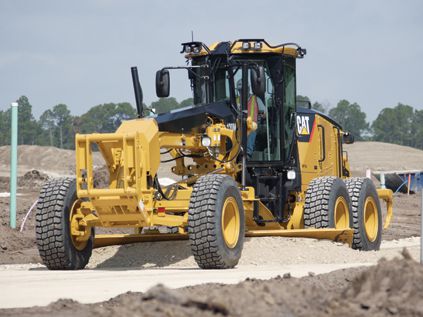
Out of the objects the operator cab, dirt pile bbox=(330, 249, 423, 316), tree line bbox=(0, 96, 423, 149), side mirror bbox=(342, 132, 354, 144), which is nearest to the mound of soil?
dirt pile bbox=(330, 249, 423, 316)

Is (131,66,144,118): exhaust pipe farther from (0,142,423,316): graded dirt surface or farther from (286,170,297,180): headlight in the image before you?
(286,170,297,180): headlight

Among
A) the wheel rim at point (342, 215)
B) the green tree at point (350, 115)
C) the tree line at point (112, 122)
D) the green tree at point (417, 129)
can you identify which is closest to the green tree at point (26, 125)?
the tree line at point (112, 122)

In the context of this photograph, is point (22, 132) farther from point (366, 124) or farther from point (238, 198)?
point (238, 198)

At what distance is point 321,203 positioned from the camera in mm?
15734

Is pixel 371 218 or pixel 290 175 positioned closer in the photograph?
pixel 290 175

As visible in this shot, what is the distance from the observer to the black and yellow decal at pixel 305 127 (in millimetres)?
16969

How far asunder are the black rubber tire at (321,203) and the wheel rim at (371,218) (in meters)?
1.82

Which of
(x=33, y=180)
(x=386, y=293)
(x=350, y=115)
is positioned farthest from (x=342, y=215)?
(x=350, y=115)

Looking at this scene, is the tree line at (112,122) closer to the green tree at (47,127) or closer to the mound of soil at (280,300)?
the green tree at (47,127)

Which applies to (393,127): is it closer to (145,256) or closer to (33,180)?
(33,180)

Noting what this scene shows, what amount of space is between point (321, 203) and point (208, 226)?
3262 millimetres

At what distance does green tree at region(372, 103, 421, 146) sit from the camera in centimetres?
13100

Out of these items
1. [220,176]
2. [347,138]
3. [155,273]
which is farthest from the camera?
[347,138]

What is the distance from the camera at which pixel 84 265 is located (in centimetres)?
1420
